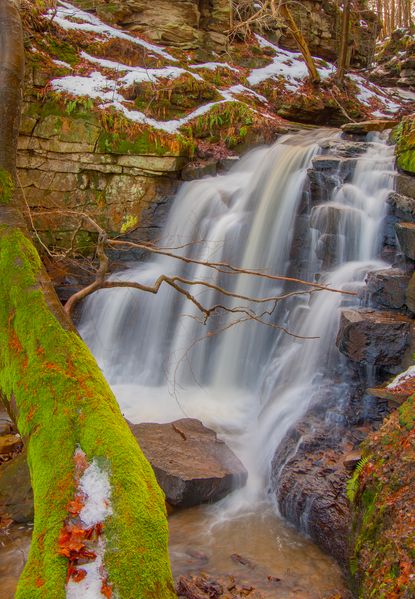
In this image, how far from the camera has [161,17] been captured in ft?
41.4

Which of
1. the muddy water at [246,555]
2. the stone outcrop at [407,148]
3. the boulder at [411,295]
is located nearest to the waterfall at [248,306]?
the stone outcrop at [407,148]

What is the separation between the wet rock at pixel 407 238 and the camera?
5.83m

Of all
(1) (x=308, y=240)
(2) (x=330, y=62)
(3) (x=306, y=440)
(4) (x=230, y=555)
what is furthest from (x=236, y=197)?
(2) (x=330, y=62)

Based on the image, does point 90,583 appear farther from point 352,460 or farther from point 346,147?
point 346,147

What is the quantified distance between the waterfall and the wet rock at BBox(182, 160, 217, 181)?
0.24 metres

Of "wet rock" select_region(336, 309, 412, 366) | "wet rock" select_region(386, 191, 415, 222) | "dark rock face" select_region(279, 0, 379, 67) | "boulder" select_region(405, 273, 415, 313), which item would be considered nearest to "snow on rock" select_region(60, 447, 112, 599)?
"wet rock" select_region(336, 309, 412, 366)

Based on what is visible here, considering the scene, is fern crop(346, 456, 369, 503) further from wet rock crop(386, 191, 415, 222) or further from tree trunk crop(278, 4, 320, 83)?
tree trunk crop(278, 4, 320, 83)

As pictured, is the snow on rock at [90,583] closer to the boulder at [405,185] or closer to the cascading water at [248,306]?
the cascading water at [248,306]

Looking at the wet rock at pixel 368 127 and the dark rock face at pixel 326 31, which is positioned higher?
the dark rock face at pixel 326 31

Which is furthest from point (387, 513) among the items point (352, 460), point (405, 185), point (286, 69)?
point (286, 69)

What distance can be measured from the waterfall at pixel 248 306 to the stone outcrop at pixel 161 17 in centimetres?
530

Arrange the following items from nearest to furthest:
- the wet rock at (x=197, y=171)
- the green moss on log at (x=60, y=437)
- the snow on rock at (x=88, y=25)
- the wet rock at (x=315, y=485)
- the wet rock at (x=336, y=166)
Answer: the green moss on log at (x=60, y=437) < the wet rock at (x=315, y=485) < the wet rock at (x=336, y=166) < the wet rock at (x=197, y=171) < the snow on rock at (x=88, y=25)

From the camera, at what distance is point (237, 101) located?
37.0ft

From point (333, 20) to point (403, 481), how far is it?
1702 centimetres
